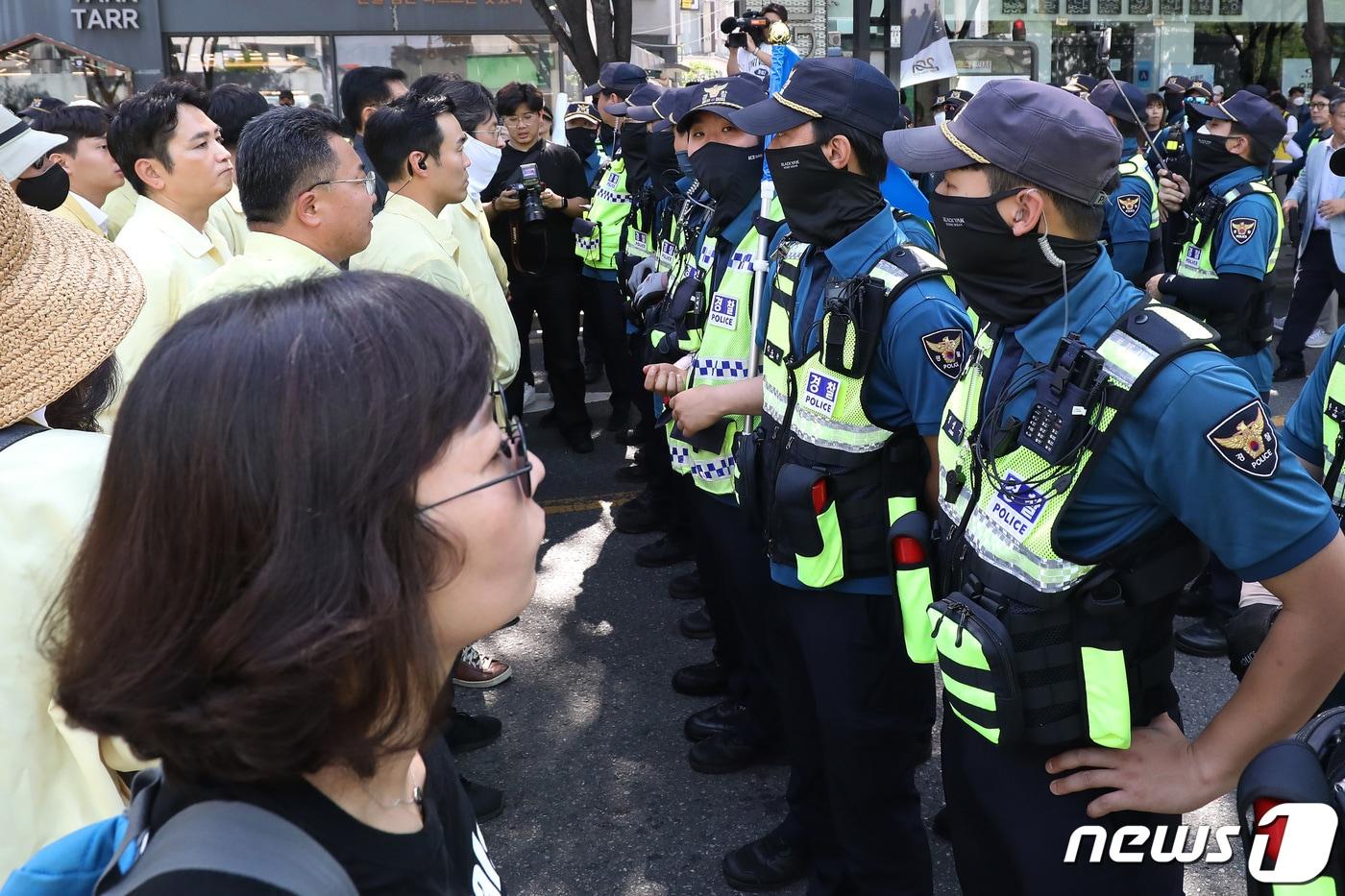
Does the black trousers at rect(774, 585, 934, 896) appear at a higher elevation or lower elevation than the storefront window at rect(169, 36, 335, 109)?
lower

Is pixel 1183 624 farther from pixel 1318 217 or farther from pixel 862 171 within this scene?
pixel 1318 217

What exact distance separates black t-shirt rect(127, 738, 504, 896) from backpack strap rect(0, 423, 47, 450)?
2.49ft

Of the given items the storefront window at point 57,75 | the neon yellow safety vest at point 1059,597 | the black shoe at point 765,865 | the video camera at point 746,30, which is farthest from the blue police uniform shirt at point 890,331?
the storefront window at point 57,75

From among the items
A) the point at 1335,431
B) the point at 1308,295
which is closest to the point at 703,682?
the point at 1335,431

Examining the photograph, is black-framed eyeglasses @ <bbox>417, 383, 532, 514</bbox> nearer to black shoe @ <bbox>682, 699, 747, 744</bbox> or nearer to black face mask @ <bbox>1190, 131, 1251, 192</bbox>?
black shoe @ <bbox>682, 699, 747, 744</bbox>

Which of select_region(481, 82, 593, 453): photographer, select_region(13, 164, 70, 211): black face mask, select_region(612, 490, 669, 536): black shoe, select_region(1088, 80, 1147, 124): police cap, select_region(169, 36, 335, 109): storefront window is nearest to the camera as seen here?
select_region(13, 164, 70, 211): black face mask

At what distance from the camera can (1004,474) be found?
2.07 meters

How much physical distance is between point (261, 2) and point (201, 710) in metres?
20.6

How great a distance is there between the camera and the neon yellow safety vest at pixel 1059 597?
193cm

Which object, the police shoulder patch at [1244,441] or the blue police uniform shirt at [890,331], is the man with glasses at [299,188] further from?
the police shoulder patch at [1244,441]

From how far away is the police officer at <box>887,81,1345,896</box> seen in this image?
1871 mm

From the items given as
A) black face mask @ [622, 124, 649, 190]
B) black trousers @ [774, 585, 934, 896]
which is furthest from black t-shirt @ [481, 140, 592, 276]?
black trousers @ [774, 585, 934, 896]

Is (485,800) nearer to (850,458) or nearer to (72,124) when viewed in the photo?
(850,458)

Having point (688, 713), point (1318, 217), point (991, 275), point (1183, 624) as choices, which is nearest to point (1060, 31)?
point (1318, 217)
